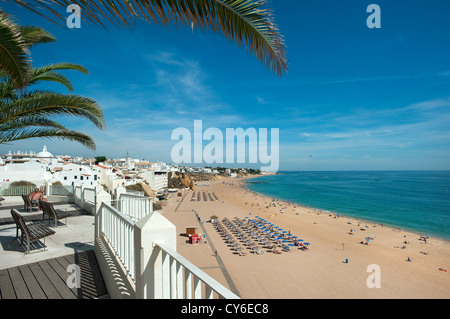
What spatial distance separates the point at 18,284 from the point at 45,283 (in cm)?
38

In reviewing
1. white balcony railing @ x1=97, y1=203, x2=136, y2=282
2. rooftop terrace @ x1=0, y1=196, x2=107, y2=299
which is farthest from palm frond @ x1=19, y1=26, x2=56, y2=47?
rooftop terrace @ x1=0, y1=196, x2=107, y2=299

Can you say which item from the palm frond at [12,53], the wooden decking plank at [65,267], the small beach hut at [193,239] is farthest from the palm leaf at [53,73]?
the small beach hut at [193,239]

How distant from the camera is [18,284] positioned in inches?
142

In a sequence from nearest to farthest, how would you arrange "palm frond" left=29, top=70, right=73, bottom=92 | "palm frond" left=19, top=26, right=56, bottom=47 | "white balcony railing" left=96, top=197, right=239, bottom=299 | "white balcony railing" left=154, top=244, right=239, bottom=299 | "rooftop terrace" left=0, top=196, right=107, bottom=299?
1. "white balcony railing" left=154, top=244, right=239, bottom=299
2. "white balcony railing" left=96, top=197, right=239, bottom=299
3. "rooftop terrace" left=0, top=196, right=107, bottom=299
4. "palm frond" left=19, top=26, right=56, bottom=47
5. "palm frond" left=29, top=70, right=73, bottom=92

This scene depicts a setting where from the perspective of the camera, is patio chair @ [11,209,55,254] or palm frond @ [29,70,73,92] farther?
palm frond @ [29,70,73,92]

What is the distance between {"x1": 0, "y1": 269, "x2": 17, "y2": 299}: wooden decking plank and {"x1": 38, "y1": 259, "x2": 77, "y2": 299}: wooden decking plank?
1.47 feet

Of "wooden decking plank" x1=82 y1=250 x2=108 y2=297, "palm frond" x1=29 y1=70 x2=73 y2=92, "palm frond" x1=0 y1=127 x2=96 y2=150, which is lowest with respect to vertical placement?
"wooden decking plank" x1=82 y1=250 x2=108 y2=297

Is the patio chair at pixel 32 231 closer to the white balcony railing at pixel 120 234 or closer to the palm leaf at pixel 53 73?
the white balcony railing at pixel 120 234

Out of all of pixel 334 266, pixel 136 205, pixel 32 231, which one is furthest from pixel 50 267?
pixel 334 266

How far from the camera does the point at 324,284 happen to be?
12.2m

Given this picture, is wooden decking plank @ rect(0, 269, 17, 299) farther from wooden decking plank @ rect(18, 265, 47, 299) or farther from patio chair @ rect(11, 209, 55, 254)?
patio chair @ rect(11, 209, 55, 254)

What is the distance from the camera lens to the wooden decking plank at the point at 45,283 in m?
3.33

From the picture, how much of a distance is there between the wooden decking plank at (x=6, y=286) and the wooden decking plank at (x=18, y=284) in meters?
0.04

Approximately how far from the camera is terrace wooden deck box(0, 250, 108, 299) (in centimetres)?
335
